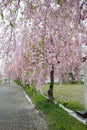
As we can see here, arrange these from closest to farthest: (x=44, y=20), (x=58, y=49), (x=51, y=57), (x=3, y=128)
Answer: (x=44, y=20), (x=58, y=49), (x=51, y=57), (x=3, y=128)

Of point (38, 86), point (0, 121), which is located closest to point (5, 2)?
point (38, 86)

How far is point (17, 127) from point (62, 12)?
6.94 meters

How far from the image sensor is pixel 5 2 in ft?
17.0

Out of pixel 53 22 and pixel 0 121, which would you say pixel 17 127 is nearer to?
pixel 0 121

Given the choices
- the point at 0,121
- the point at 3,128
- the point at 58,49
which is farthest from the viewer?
the point at 0,121

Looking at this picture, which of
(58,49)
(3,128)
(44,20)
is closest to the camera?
(44,20)

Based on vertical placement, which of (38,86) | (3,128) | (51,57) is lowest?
(3,128)

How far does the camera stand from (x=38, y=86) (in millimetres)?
10391

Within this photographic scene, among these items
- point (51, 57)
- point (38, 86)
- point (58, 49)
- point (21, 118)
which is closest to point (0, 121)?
point (21, 118)

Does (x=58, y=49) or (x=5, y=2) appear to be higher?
(x=5, y=2)

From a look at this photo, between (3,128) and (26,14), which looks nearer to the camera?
(26,14)

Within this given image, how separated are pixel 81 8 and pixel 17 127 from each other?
6.81 metres

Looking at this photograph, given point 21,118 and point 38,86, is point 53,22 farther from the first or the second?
point 21,118

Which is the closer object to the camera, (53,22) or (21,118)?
(53,22)
